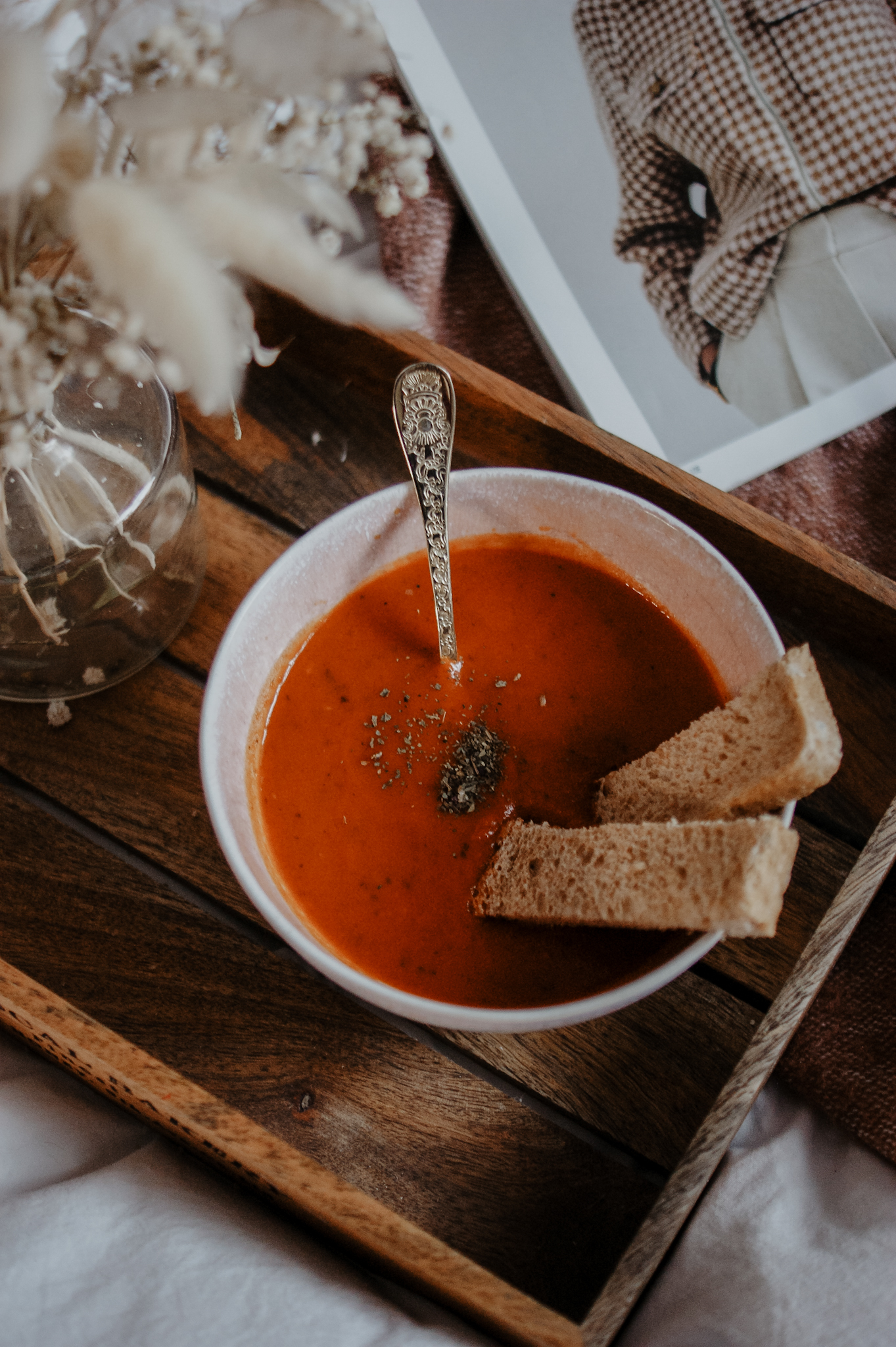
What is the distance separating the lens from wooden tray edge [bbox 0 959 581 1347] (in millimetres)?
933

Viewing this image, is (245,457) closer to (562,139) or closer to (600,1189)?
(562,139)

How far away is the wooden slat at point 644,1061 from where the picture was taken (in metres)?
1.10

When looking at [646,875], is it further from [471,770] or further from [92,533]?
[92,533]

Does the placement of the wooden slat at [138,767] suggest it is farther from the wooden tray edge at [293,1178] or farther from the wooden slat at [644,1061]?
the wooden slat at [644,1061]

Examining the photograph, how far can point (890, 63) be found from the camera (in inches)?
63.9

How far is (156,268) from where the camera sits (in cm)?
63

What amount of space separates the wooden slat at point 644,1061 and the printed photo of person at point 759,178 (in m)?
0.97

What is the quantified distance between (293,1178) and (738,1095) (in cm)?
46

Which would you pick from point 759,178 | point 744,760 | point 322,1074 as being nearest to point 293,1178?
point 322,1074

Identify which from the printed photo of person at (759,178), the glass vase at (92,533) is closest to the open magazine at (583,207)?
the printed photo of person at (759,178)

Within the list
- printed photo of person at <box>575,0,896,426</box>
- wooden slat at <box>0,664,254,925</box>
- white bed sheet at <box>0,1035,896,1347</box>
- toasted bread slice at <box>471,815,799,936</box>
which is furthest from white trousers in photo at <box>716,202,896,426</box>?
white bed sheet at <box>0,1035,896,1347</box>

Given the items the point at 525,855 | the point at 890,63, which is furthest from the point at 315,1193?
the point at 890,63

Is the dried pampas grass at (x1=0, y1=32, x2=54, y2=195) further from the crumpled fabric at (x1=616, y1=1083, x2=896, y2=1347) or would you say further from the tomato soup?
the crumpled fabric at (x1=616, y1=1083, x2=896, y2=1347)

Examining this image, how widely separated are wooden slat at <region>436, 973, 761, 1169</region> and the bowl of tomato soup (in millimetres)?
126
